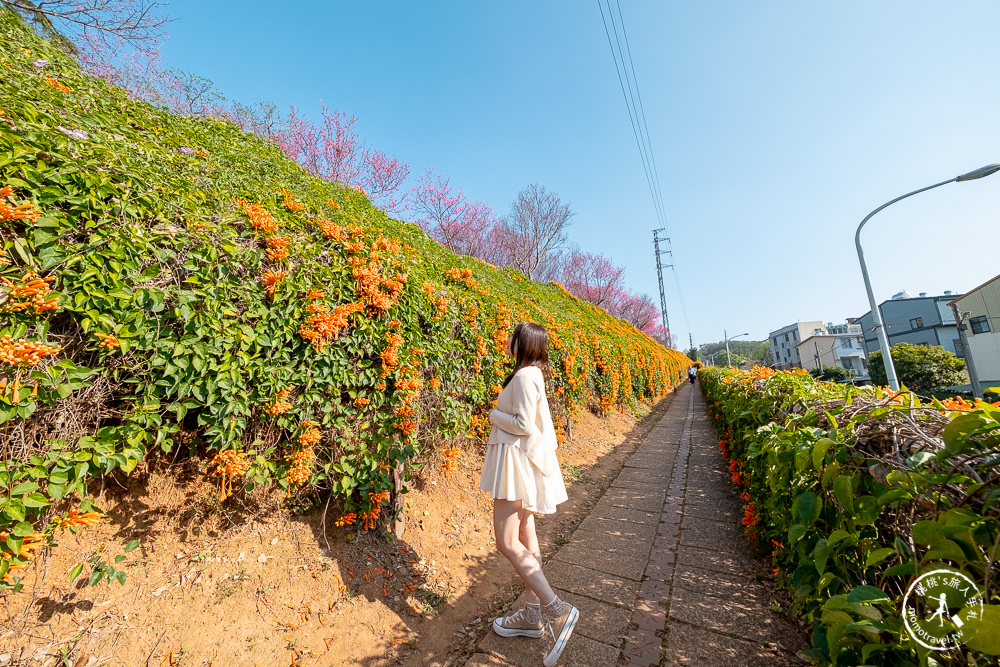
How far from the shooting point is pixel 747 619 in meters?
2.26

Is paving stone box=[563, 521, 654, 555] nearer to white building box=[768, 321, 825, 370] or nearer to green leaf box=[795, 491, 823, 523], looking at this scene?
green leaf box=[795, 491, 823, 523]

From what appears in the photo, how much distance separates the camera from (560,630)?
2061 mm

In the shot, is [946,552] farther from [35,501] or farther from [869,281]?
[869,281]

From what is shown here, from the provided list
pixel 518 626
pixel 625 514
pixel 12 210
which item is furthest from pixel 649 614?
pixel 12 210

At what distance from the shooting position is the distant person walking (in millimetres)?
2125

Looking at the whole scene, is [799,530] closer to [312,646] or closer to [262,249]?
[312,646]

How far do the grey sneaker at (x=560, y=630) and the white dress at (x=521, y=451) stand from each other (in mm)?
594

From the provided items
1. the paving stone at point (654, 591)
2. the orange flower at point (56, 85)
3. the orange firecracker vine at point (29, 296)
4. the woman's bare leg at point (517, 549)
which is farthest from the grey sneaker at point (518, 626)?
the orange flower at point (56, 85)

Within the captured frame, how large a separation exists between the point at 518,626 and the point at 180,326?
2.61m

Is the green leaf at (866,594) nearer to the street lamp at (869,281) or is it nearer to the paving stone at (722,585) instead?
the paving stone at (722,585)

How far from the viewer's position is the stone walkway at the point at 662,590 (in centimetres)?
206

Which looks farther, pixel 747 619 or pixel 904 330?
pixel 904 330

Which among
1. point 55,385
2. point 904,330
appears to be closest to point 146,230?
point 55,385

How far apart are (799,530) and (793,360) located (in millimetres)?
82697
